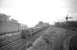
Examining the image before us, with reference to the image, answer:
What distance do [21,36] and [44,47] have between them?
471 cm

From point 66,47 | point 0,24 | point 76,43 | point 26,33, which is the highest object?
point 0,24

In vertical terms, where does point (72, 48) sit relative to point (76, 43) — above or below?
below

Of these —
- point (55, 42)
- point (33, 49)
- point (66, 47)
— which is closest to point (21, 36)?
point (33, 49)

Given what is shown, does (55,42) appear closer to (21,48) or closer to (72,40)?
(72,40)

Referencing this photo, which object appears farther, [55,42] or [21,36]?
[21,36]

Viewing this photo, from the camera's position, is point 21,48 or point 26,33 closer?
point 21,48

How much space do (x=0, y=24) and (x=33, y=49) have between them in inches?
439

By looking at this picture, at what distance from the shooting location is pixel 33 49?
15.5ft

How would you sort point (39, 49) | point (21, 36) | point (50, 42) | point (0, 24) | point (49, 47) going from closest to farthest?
point (39, 49) < point (49, 47) < point (50, 42) < point (21, 36) < point (0, 24)

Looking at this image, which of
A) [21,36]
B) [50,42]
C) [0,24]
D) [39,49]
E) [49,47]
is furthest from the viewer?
[0,24]

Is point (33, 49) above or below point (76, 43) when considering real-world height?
below

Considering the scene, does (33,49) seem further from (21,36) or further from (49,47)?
(21,36)

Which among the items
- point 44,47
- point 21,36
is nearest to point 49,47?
point 44,47

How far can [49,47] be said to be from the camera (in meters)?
5.04
